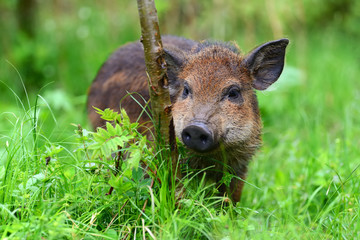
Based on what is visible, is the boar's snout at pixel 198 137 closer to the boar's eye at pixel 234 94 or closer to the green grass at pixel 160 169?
the green grass at pixel 160 169

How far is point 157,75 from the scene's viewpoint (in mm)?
3037

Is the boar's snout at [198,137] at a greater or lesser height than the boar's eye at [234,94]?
lesser

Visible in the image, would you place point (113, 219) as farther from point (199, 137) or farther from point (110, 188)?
point (199, 137)

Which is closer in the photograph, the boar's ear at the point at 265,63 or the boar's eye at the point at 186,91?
the boar's eye at the point at 186,91

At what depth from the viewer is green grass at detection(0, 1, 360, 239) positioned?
290 cm

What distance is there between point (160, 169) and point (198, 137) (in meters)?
0.36

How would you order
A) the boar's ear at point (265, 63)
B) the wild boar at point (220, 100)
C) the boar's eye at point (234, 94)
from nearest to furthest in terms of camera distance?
the wild boar at point (220, 100) < the boar's eye at point (234, 94) < the boar's ear at point (265, 63)

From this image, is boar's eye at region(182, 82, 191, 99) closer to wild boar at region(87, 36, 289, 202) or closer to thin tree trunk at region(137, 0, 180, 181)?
wild boar at region(87, 36, 289, 202)

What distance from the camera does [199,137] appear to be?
10.6 feet

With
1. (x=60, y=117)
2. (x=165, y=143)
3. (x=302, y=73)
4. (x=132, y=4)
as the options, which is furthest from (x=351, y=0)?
(x=165, y=143)

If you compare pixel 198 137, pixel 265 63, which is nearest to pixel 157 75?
pixel 198 137

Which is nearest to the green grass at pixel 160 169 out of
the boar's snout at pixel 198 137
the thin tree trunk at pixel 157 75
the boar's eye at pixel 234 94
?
the thin tree trunk at pixel 157 75

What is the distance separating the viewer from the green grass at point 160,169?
9.50ft

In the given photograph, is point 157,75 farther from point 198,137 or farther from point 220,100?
point 220,100
